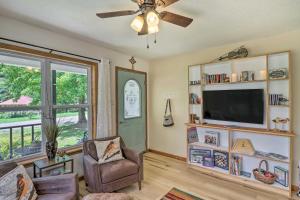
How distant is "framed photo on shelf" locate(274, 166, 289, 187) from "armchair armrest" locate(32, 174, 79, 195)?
2808 millimetres

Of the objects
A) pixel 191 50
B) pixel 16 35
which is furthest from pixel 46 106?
pixel 191 50

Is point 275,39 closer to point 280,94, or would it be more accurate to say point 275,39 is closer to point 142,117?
point 280,94

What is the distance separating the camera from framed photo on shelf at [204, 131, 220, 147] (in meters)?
3.19

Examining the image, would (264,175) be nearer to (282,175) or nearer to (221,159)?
(282,175)

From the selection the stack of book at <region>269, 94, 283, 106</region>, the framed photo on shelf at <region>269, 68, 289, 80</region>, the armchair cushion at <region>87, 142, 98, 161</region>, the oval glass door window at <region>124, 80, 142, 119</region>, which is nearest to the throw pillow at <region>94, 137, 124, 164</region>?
the armchair cushion at <region>87, 142, 98, 161</region>

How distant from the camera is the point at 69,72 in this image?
2.86 meters

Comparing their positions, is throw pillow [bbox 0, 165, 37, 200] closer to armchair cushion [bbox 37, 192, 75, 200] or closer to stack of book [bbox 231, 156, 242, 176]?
armchair cushion [bbox 37, 192, 75, 200]

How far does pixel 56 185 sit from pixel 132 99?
2.39 m

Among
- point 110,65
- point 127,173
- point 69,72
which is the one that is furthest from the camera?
point 110,65

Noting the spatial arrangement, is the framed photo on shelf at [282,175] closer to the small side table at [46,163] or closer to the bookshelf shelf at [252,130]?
the bookshelf shelf at [252,130]

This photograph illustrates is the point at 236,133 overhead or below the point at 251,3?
below

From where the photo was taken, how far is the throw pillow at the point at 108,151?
2.60m

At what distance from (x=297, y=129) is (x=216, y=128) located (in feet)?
3.70

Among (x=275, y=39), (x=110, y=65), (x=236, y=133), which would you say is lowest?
(x=236, y=133)
